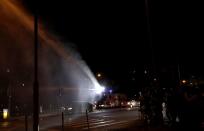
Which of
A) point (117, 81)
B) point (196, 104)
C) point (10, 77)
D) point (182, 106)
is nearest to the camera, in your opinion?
point (196, 104)

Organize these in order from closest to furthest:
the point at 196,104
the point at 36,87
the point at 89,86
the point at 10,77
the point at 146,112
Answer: the point at 196,104 → the point at 36,87 → the point at 146,112 → the point at 10,77 → the point at 89,86

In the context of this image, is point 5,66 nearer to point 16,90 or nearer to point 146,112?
point 16,90

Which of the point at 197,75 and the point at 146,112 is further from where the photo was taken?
the point at 197,75

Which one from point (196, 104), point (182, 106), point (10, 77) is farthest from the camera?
point (10, 77)

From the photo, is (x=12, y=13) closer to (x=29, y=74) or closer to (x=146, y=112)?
(x=146, y=112)

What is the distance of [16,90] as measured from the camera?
4694cm

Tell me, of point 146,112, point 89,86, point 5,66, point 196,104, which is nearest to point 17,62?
point 5,66

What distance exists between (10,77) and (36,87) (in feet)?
120

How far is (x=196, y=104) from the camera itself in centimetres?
1070

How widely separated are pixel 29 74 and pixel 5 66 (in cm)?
357

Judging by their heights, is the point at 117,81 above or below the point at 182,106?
above

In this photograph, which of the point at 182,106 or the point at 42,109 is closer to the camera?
the point at 182,106

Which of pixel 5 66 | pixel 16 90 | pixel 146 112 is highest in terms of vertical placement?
pixel 5 66

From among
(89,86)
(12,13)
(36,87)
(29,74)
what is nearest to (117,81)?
(89,86)
